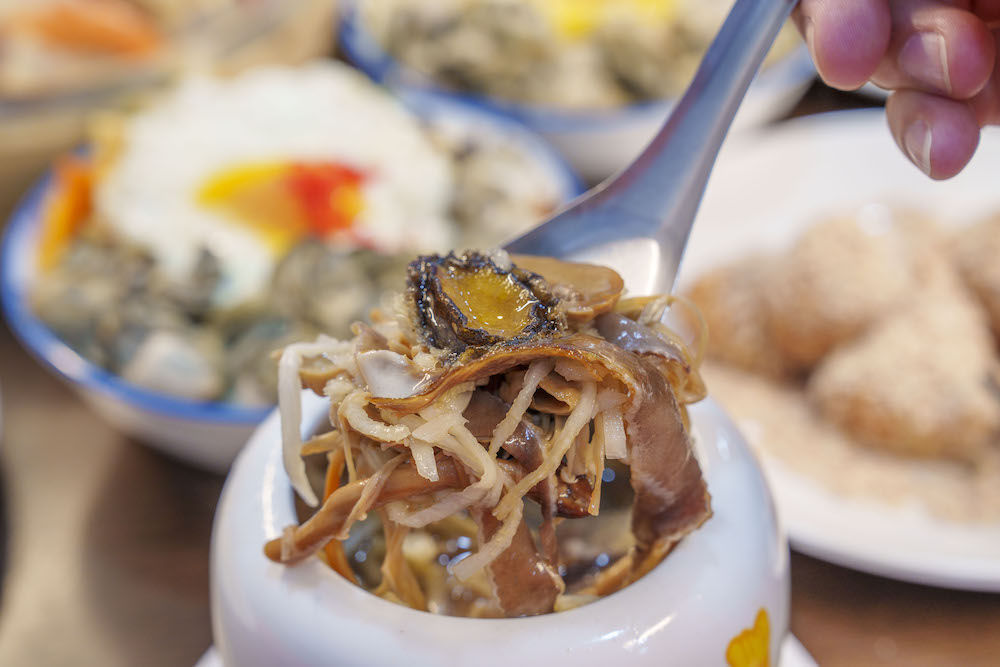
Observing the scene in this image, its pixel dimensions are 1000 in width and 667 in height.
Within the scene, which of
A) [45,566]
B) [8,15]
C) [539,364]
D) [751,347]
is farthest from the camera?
[8,15]

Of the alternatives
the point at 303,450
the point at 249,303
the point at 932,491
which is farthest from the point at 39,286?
the point at 932,491

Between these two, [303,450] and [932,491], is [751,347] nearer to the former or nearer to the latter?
[932,491]

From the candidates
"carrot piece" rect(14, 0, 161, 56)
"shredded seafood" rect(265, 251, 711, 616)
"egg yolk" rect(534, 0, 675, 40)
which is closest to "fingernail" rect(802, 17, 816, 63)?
"shredded seafood" rect(265, 251, 711, 616)

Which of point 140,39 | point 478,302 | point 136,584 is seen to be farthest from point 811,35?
point 140,39

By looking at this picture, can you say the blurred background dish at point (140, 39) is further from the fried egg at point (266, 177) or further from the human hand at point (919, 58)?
the human hand at point (919, 58)

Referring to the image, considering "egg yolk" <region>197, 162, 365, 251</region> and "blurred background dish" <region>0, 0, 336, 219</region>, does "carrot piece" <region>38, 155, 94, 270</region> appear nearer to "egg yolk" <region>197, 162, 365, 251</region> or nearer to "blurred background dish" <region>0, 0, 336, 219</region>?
"egg yolk" <region>197, 162, 365, 251</region>

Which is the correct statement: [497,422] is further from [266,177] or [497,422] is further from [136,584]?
[266,177]
